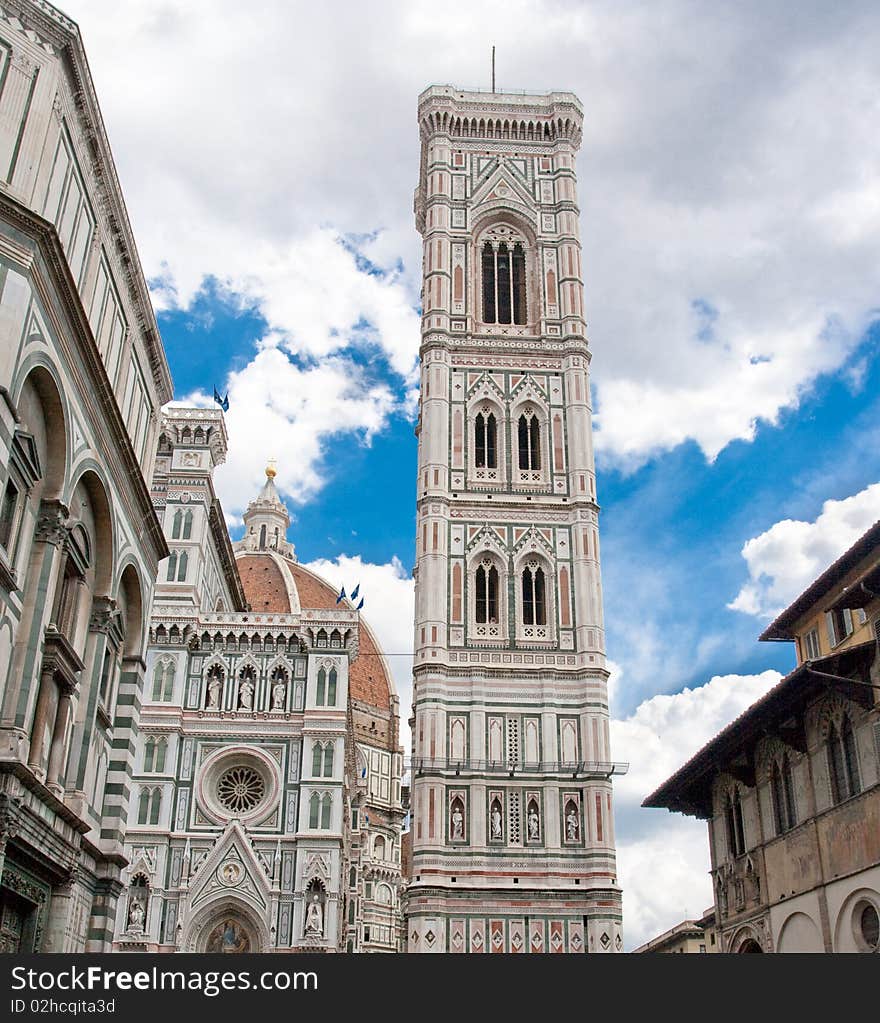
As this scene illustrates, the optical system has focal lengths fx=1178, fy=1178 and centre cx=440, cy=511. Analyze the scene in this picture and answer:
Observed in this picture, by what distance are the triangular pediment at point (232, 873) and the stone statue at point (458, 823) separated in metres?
7.79

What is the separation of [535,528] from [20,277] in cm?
3634

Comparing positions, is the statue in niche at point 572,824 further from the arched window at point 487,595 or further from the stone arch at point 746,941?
the stone arch at point 746,941

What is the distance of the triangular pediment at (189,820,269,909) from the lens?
4591 cm

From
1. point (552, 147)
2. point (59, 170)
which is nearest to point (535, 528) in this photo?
point (552, 147)

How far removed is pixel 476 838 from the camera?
4441 centimetres

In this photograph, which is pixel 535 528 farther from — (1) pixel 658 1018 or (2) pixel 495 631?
(1) pixel 658 1018

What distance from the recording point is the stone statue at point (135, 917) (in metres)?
44.8

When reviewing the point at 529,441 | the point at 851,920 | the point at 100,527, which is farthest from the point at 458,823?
the point at 100,527

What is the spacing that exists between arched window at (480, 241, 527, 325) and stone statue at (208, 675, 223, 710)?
20842 mm

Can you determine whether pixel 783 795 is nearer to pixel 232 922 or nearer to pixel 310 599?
pixel 232 922

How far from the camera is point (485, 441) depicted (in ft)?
173

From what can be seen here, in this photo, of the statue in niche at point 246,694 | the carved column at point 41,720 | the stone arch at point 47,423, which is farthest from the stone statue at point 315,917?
the stone arch at point 47,423

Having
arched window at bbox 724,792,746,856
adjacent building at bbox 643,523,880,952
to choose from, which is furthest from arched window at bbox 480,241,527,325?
arched window at bbox 724,792,746,856

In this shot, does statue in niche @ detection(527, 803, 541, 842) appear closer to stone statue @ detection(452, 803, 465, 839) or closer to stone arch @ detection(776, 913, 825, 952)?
stone statue @ detection(452, 803, 465, 839)
